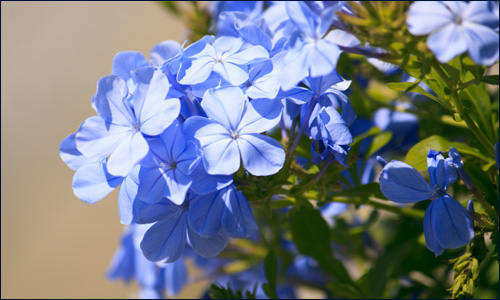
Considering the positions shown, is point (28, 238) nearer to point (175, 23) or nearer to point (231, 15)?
point (175, 23)

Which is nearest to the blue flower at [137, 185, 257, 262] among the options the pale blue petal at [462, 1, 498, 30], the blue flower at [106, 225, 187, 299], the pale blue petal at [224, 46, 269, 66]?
the pale blue petal at [224, 46, 269, 66]

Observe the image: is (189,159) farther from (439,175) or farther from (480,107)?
(480,107)

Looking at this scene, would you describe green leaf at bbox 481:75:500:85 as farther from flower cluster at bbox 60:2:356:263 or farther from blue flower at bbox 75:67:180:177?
blue flower at bbox 75:67:180:177

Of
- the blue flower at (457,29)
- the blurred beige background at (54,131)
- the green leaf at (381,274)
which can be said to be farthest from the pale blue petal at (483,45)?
the blurred beige background at (54,131)

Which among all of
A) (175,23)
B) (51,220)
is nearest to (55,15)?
(175,23)

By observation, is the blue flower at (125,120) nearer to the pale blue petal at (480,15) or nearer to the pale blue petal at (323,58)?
the pale blue petal at (323,58)

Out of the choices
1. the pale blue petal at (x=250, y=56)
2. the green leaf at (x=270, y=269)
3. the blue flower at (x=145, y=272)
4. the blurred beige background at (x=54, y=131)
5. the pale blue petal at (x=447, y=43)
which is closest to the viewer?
the pale blue petal at (x=447, y=43)
